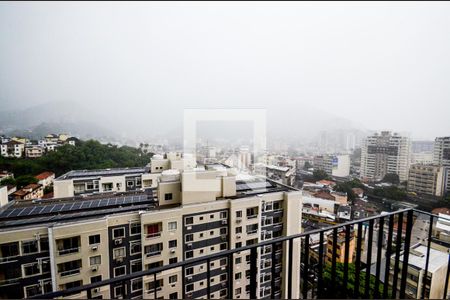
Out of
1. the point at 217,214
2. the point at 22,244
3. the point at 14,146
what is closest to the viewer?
the point at 22,244

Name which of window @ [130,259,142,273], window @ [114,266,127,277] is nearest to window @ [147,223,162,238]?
window @ [130,259,142,273]

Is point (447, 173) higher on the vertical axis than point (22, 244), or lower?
higher

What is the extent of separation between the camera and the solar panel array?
540 cm

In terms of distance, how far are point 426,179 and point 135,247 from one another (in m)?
6.32

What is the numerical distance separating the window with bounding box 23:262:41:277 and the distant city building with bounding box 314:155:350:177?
9710 millimetres

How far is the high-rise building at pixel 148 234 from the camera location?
4359 millimetres

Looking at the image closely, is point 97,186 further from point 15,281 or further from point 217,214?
point 217,214

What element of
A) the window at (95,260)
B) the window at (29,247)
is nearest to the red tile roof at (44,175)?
the window at (29,247)

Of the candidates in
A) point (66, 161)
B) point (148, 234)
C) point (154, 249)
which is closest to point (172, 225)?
point (148, 234)

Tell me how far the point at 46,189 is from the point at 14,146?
272 cm

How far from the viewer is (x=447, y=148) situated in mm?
3537

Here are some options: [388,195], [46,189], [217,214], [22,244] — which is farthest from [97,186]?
[388,195]

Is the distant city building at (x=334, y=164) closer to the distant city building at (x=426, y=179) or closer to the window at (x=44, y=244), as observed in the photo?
the distant city building at (x=426, y=179)

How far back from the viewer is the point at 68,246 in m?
4.52
